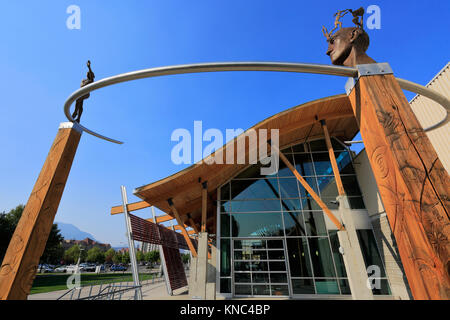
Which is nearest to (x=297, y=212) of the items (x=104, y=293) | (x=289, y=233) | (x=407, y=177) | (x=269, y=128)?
(x=289, y=233)

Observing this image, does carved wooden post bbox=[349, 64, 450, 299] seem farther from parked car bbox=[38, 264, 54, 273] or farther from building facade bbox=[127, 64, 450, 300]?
parked car bbox=[38, 264, 54, 273]

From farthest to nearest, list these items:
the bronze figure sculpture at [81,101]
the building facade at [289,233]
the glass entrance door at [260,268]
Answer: the glass entrance door at [260,268], the building facade at [289,233], the bronze figure sculpture at [81,101]

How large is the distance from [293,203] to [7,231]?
4063cm

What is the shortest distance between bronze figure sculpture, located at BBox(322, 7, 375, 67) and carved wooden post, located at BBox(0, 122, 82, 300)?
2.99 metres

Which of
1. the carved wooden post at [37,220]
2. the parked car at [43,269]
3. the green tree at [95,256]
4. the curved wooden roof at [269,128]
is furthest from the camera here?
the green tree at [95,256]

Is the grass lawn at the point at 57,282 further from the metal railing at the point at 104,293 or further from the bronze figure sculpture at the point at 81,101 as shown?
the bronze figure sculpture at the point at 81,101

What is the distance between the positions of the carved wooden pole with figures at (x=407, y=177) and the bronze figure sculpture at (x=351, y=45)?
3 cm

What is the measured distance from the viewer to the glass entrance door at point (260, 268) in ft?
38.6

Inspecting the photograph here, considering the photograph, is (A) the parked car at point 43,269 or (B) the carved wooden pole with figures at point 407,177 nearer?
(B) the carved wooden pole with figures at point 407,177

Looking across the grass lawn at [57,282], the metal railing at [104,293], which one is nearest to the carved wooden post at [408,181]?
the metal railing at [104,293]

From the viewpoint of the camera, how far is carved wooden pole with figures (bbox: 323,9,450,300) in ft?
3.55

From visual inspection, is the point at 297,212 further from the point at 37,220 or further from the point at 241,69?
the point at 37,220
